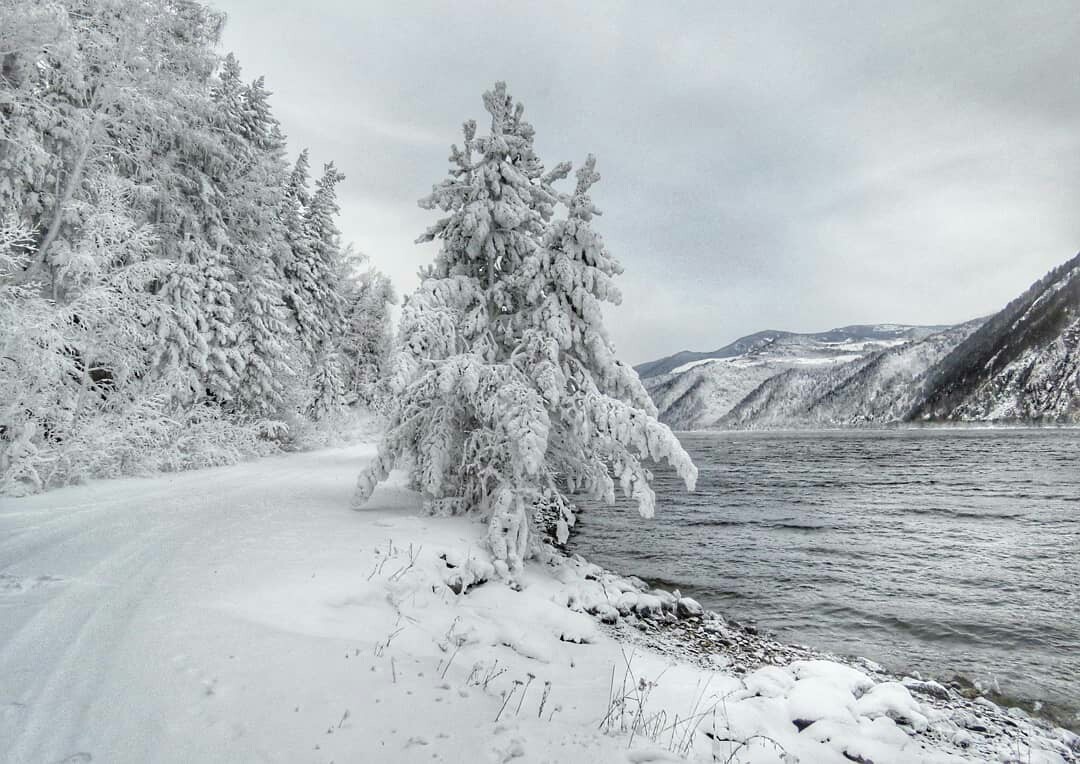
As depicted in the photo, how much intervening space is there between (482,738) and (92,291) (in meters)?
12.4

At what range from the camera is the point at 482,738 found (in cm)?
406

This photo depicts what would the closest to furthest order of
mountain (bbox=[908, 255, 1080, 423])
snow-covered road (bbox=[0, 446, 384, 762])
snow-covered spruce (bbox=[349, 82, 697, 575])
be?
snow-covered road (bbox=[0, 446, 384, 762]), snow-covered spruce (bbox=[349, 82, 697, 575]), mountain (bbox=[908, 255, 1080, 423])

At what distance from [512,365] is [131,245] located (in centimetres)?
1022

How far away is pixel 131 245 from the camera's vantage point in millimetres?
12664

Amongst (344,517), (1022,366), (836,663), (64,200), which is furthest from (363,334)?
(1022,366)

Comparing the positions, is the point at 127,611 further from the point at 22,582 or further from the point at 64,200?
the point at 64,200

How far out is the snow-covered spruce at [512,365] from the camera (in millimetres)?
9445

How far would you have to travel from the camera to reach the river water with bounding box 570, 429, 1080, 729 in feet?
28.8

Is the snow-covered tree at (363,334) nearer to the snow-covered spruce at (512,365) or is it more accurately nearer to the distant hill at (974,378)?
the snow-covered spruce at (512,365)

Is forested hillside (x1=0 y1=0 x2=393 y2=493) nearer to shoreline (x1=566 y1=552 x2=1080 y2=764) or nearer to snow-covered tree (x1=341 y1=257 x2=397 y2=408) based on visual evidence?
shoreline (x1=566 y1=552 x2=1080 y2=764)

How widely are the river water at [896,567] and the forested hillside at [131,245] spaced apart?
1286 cm

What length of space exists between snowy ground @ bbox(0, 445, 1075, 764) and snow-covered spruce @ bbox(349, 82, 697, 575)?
5.32ft

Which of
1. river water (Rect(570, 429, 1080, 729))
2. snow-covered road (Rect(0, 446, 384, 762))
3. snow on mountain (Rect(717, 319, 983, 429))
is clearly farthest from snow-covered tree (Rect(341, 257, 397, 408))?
snow on mountain (Rect(717, 319, 983, 429))

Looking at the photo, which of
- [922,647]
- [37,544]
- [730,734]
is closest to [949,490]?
[922,647]
